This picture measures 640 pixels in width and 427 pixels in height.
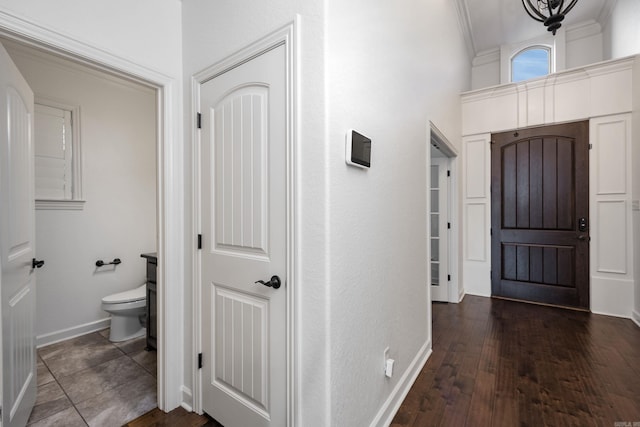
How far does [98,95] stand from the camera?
118 inches

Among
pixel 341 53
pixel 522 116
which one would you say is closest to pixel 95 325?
pixel 341 53

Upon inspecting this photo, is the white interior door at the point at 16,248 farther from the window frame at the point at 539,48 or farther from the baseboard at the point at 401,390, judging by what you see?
the window frame at the point at 539,48

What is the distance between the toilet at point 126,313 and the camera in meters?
2.57

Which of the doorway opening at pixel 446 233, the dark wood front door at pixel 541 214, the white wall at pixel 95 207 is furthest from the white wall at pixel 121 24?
the dark wood front door at pixel 541 214

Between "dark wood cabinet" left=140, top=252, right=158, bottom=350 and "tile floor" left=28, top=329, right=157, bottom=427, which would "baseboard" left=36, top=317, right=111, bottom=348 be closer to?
"tile floor" left=28, top=329, right=157, bottom=427

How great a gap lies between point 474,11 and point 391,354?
14.4 feet

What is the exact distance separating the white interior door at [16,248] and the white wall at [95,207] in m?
1.14

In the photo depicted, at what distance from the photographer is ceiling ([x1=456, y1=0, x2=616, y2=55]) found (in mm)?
3634

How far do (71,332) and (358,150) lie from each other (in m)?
3.33

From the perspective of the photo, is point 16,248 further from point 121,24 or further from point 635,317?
point 635,317

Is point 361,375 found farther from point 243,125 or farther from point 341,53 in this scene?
point 341,53

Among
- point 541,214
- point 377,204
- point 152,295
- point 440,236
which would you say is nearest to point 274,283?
point 377,204

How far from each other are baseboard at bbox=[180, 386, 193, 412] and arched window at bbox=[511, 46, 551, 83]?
5.71 m

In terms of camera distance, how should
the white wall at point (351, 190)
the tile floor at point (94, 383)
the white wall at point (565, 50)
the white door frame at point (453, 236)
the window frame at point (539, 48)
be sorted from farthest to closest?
the window frame at point (539, 48), the white wall at point (565, 50), the white door frame at point (453, 236), the tile floor at point (94, 383), the white wall at point (351, 190)
